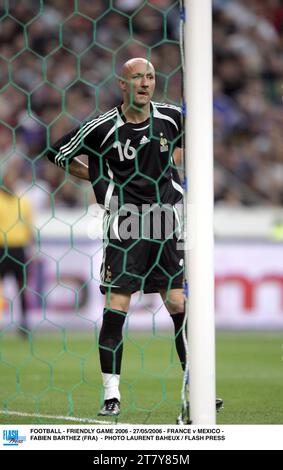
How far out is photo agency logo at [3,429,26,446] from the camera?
4.27 m

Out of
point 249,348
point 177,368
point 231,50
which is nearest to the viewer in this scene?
point 177,368

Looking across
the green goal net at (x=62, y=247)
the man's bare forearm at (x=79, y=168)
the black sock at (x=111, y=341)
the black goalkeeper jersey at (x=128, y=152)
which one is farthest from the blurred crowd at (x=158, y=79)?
the black sock at (x=111, y=341)

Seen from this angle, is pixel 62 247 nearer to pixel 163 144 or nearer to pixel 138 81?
pixel 163 144

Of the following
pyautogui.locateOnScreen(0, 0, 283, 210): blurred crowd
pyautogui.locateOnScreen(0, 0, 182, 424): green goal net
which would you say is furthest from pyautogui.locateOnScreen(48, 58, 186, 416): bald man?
pyautogui.locateOnScreen(0, 0, 283, 210): blurred crowd

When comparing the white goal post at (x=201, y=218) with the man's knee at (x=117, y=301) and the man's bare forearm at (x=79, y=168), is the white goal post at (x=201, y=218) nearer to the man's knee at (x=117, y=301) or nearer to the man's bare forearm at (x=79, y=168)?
the man's knee at (x=117, y=301)

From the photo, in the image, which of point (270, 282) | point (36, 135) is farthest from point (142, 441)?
point (36, 135)

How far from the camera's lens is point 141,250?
5.11m

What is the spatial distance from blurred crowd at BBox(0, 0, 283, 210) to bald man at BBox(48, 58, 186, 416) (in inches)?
264

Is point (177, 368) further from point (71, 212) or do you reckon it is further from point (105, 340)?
point (71, 212)

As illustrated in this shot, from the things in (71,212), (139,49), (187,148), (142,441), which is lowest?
(142,441)

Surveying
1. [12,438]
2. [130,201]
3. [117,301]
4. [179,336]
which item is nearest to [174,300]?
[179,336]

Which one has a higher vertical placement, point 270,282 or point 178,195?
point 270,282

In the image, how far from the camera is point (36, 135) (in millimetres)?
12586

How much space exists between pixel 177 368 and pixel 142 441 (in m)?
3.42
